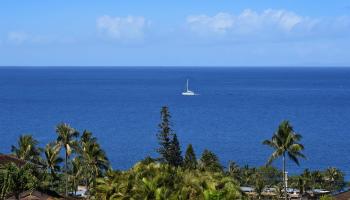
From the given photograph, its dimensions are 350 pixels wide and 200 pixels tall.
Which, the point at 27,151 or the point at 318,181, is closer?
the point at 27,151

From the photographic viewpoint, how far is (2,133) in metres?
188

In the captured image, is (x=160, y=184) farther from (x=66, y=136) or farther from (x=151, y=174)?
(x=66, y=136)

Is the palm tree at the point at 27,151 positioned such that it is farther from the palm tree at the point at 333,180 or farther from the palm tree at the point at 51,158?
the palm tree at the point at 333,180

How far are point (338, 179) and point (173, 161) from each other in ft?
86.6

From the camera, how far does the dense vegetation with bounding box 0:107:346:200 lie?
4219cm

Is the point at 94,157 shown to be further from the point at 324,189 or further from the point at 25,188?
the point at 324,189

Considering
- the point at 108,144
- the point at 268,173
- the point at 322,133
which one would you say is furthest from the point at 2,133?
the point at 268,173

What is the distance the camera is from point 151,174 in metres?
44.8

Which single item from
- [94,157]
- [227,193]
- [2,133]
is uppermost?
[227,193]

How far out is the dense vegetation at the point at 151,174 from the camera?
4219 cm

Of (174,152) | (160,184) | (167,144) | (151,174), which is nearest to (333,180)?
(174,152)

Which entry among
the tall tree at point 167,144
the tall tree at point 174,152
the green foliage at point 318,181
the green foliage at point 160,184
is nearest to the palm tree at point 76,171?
the tall tree at point 167,144

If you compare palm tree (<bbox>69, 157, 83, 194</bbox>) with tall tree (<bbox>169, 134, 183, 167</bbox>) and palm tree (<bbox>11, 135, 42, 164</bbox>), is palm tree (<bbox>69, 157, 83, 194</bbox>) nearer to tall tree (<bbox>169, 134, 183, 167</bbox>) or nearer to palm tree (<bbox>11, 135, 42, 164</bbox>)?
palm tree (<bbox>11, 135, 42, 164</bbox>)

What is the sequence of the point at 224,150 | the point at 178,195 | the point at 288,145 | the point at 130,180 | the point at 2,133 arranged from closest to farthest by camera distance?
the point at 178,195, the point at 130,180, the point at 288,145, the point at 224,150, the point at 2,133
